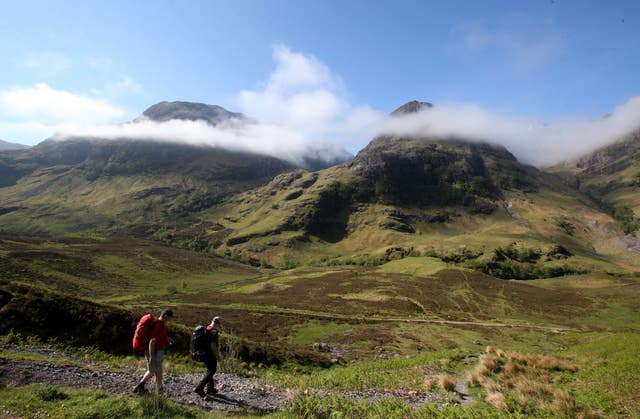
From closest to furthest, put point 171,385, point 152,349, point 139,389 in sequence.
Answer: point 152,349 < point 139,389 < point 171,385

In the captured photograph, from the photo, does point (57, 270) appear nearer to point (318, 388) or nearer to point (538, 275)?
point (318, 388)

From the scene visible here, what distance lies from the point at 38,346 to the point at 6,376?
7274 mm

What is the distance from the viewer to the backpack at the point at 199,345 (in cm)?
1490

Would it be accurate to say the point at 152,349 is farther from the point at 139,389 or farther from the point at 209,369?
the point at 209,369

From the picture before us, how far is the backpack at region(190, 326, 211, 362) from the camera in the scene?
1490 cm

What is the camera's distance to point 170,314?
1403 centimetres

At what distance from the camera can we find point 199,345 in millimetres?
15062

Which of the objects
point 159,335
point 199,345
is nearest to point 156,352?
point 159,335

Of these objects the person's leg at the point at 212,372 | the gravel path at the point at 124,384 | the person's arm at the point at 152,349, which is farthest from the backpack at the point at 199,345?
the person's arm at the point at 152,349

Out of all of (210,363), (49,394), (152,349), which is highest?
(152,349)

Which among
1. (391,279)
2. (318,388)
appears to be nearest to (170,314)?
(318,388)

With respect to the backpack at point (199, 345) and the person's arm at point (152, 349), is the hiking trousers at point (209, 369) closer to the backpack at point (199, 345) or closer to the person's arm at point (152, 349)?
the backpack at point (199, 345)

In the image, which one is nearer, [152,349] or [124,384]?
[152,349]

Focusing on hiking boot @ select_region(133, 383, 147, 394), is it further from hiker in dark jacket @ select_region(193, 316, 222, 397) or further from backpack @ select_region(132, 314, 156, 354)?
hiker in dark jacket @ select_region(193, 316, 222, 397)
